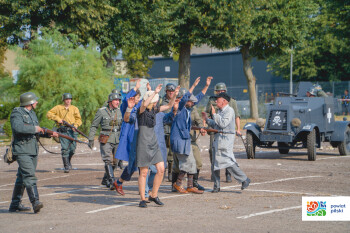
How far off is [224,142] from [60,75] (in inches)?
654

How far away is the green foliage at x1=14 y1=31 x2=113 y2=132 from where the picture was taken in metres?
25.6

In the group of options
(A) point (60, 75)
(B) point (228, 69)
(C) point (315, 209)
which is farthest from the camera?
(B) point (228, 69)

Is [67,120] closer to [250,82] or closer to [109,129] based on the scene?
[109,129]

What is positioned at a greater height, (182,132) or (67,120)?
(67,120)

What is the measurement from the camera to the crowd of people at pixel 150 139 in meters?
9.16

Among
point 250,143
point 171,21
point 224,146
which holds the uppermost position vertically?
point 171,21

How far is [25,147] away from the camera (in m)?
9.17

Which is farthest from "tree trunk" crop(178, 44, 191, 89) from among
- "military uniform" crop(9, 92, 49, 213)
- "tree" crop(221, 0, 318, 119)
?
"military uniform" crop(9, 92, 49, 213)

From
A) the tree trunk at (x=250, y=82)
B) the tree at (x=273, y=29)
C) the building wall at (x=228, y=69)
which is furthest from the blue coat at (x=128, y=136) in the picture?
the building wall at (x=228, y=69)

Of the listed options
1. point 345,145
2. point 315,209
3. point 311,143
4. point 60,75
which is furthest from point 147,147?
point 60,75

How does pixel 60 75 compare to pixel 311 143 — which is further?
pixel 60 75

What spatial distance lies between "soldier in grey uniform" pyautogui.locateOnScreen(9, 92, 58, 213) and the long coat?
319cm

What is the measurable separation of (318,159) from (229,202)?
27.8ft

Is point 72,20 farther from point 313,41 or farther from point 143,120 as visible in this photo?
point 313,41
